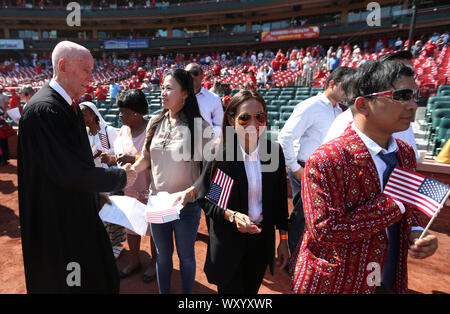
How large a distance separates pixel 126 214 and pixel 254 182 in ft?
2.99

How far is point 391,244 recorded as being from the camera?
1.34 m

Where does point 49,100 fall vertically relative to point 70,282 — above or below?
above

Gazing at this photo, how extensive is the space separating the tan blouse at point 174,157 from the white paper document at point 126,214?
0.29m


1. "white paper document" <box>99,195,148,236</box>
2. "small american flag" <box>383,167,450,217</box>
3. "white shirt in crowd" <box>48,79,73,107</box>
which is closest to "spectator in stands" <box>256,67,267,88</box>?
"white paper document" <box>99,195,148,236</box>

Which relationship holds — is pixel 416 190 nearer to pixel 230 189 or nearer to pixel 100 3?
pixel 230 189

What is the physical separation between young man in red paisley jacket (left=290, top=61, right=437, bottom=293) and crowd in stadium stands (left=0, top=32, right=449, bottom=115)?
16.1 feet

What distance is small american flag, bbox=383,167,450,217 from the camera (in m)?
1.13

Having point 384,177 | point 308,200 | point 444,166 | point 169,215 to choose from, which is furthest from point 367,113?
point 444,166

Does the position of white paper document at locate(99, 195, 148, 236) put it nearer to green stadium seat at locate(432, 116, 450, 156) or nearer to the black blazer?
the black blazer

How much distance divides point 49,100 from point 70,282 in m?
1.09

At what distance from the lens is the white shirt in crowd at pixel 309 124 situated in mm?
2668

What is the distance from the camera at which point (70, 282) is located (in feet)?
5.30

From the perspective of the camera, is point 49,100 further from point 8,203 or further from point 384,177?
point 8,203
